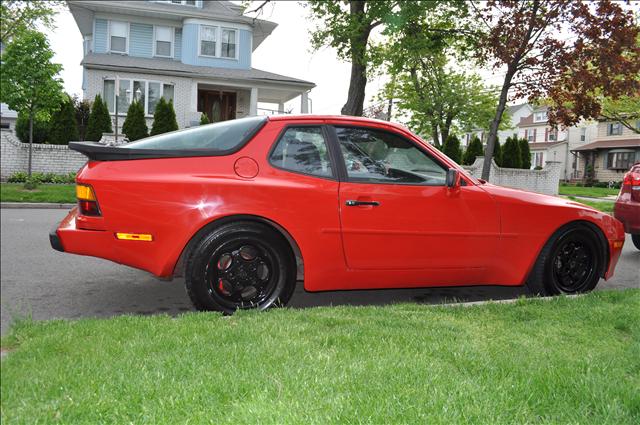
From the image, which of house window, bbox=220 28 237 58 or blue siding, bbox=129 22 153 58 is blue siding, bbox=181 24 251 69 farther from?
blue siding, bbox=129 22 153 58

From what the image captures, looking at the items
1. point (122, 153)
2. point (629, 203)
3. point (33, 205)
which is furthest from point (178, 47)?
point (122, 153)

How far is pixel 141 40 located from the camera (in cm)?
2827

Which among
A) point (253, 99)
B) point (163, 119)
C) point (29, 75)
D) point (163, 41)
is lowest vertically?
point (163, 119)

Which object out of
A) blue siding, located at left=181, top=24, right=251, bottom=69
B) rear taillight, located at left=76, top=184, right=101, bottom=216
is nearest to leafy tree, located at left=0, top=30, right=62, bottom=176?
blue siding, located at left=181, top=24, right=251, bottom=69

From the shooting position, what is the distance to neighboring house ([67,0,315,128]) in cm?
2644

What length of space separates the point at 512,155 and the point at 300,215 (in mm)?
22817

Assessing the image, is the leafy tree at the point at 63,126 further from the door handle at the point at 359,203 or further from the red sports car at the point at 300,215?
the door handle at the point at 359,203

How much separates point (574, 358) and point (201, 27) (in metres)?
28.1

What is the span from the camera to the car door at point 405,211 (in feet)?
14.5

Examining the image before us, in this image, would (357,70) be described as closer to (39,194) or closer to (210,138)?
(39,194)

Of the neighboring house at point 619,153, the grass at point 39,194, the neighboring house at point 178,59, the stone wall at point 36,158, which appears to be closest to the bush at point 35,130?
the stone wall at point 36,158

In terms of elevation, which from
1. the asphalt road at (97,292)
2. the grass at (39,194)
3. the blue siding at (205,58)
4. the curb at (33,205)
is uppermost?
the blue siding at (205,58)

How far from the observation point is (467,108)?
111 ft

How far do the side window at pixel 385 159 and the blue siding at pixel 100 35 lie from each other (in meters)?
26.7
